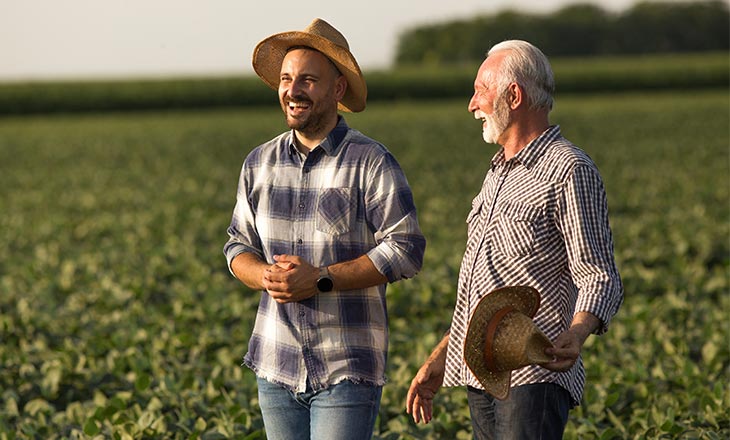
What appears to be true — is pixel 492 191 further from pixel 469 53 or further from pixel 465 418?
pixel 469 53

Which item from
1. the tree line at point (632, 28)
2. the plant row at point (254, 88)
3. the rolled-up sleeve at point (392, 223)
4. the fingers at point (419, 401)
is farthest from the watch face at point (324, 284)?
the tree line at point (632, 28)

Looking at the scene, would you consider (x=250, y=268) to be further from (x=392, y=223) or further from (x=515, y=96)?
(x=515, y=96)

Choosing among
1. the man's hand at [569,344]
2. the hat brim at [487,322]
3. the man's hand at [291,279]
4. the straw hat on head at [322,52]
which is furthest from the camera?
the straw hat on head at [322,52]

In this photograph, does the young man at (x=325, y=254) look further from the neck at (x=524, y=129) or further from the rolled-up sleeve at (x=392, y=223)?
the neck at (x=524, y=129)

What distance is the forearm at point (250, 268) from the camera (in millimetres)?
3342

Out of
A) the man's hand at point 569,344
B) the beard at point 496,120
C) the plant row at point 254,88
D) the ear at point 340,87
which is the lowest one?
the man's hand at point 569,344

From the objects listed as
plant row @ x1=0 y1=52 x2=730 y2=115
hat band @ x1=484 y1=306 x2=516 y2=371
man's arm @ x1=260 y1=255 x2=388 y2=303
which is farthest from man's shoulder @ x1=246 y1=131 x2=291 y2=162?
plant row @ x1=0 y1=52 x2=730 y2=115

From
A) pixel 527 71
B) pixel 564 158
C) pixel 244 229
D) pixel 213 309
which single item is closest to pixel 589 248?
pixel 564 158

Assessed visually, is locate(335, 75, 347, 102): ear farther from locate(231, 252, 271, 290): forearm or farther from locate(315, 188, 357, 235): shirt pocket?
locate(231, 252, 271, 290): forearm

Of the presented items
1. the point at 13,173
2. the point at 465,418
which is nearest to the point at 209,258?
the point at 465,418

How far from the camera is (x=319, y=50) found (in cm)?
334

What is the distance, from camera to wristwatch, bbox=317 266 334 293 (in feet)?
10.6

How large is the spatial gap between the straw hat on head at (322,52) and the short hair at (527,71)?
1.75 ft

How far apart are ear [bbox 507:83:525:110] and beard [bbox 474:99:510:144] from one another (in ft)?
0.06
